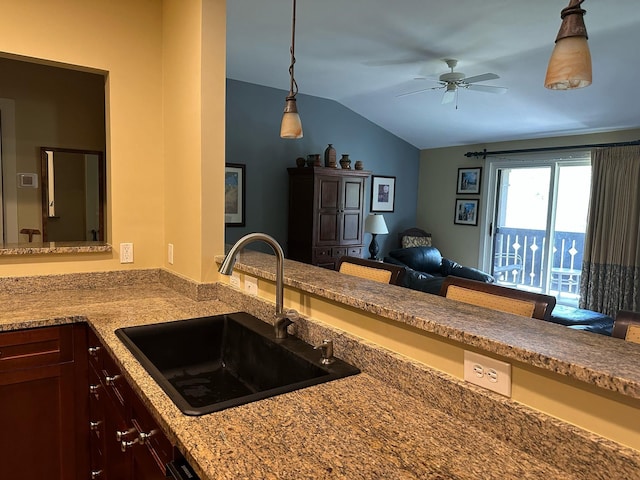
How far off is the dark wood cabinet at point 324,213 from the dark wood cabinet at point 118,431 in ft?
12.1

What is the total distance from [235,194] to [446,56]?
9.14 feet

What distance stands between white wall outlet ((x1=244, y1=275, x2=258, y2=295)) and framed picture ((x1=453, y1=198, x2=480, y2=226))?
547cm

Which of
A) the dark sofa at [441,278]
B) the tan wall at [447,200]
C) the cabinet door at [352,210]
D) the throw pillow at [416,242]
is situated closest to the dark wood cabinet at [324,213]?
the cabinet door at [352,210]

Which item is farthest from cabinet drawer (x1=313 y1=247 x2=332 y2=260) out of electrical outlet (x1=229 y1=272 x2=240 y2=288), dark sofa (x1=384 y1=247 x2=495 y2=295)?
electrical outlet (x1=229 y1=272 x2=240 y2=288)

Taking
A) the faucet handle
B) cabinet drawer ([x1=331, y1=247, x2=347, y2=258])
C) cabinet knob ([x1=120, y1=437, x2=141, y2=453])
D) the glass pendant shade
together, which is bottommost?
cabinet knob ([x1=120, y1=437, x2=141, y2=453])

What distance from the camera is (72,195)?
3463 mm

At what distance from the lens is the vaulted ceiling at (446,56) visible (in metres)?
3.39

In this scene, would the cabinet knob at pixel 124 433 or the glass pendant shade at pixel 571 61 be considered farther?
the cabinet knob at pixel 124 433

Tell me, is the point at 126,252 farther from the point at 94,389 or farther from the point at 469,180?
the point at 469,180

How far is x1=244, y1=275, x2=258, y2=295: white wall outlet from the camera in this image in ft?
6.32

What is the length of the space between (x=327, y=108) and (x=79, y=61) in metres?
4.15

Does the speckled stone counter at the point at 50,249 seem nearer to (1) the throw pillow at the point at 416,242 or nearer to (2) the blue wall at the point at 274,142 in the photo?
(2) the blue wall at the point at 274,142

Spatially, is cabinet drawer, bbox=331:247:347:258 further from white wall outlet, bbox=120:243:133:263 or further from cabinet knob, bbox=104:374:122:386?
cabinet knob, bbox=104:374:122:386

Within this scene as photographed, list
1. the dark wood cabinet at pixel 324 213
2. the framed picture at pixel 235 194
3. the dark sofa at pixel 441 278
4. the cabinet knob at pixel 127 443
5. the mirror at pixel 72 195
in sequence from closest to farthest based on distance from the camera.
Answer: the cabinet knob at pixel 127 443, the mirror at pixel 72 195, the dark sofa at pixel 441 278, the framed picture at pixel 235 194, the dark wood cabinet at pixel 324 213
